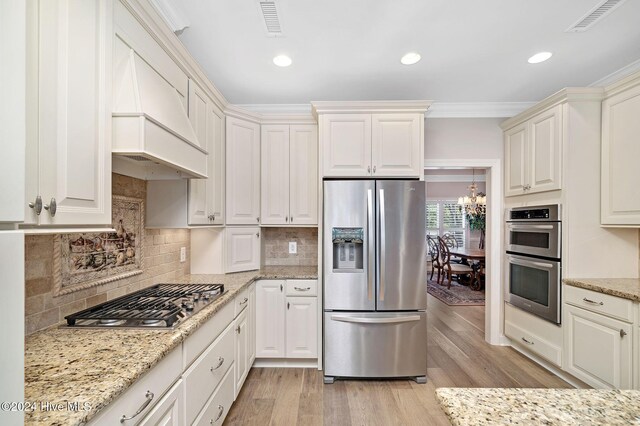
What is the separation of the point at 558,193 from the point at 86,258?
3.56m

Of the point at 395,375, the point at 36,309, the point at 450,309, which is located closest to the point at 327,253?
the point at 395,375

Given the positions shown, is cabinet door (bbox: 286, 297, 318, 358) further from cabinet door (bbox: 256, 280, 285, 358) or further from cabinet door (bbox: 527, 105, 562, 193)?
cabinet door (bbox: 527, 105, 562, 193)

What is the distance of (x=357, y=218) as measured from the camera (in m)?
2.50

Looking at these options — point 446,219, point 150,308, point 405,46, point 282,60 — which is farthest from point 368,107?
point 446,219

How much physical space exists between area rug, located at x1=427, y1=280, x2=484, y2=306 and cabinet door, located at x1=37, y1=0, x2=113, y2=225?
5073mm

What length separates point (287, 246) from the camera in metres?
3.21

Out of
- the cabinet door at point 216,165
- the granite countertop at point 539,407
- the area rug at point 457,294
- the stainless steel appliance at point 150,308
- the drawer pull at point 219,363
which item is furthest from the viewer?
the area rug at point 457,294

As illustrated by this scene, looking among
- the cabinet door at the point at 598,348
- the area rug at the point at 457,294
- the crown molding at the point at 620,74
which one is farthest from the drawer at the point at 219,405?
the area rug at the point at 457,294

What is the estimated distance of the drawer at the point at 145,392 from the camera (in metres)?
0.85

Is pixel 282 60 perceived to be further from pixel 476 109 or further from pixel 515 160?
pixel 515 160

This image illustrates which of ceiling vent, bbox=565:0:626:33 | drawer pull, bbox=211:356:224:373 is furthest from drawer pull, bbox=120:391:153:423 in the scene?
ceiling vent, bbox=565:0:626:33

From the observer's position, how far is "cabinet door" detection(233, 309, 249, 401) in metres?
2.12

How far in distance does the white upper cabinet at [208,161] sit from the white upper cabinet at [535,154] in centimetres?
300

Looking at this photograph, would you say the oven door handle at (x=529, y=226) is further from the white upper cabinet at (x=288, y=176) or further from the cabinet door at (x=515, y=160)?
the white upper cabinet at (x=288, y=176)
